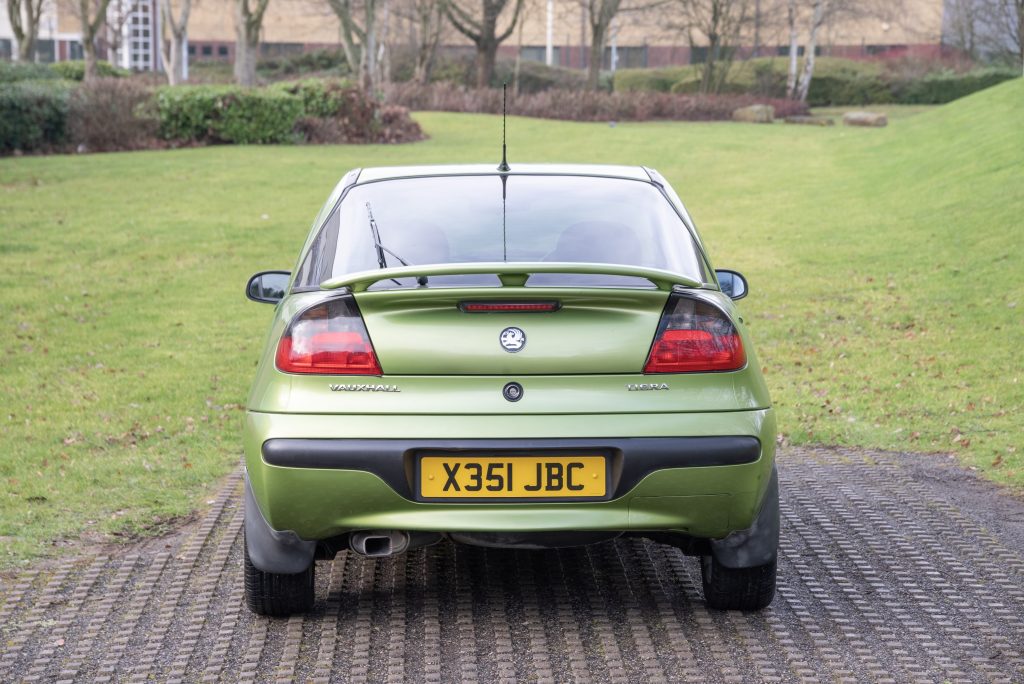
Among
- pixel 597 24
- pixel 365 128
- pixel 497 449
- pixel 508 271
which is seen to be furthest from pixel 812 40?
pixel 497 449

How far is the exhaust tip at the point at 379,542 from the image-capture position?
159 inches

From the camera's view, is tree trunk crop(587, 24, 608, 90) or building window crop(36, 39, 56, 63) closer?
tree trunk crop(587, 24, 608, 90)

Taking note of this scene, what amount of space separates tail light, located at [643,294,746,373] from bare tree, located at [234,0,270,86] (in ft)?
106

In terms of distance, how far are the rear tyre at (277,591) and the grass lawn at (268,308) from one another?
53.4 inches

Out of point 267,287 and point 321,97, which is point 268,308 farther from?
point 321,97

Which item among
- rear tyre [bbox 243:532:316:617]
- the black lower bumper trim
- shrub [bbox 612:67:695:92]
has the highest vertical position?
shrub [bbox 612:67:695:92]

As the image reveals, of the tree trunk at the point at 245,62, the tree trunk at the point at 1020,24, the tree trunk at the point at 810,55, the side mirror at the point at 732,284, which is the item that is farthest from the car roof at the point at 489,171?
the tree trunk at the point at 1020,24

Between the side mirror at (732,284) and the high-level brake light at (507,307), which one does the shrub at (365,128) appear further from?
the high-level brake light at (507,307)

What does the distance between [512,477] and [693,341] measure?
2.34 ft

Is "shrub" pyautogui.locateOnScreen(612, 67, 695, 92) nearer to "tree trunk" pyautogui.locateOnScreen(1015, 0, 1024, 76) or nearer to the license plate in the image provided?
"tree trunk" pyautogui.locateOnScreen(1015, 0, 1024, 76)

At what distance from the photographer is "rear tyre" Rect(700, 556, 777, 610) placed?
14.4 ft

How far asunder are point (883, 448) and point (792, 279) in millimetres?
7025

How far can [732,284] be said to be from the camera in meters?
5.50

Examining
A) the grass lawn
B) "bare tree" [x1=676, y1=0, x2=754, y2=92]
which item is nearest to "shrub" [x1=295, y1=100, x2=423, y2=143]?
the grass lawn
